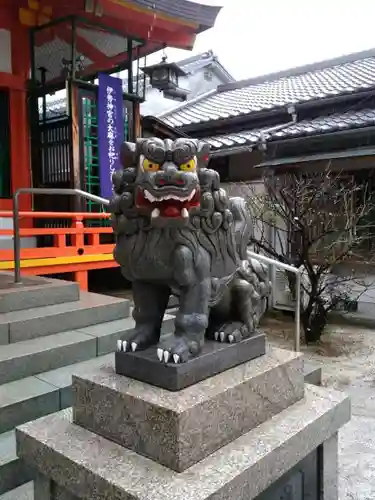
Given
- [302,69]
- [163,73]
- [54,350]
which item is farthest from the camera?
[302,69]

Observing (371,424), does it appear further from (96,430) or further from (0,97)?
(0,97)

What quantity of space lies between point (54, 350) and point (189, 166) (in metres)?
2.06

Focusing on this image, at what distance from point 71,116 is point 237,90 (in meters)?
9.95

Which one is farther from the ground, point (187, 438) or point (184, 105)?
point (184, 105)

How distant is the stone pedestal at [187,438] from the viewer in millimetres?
1653

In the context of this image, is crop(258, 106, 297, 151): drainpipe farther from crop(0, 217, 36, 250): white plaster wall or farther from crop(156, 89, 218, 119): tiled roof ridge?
crop(156, 89, 218, 119): tiled roof ridge

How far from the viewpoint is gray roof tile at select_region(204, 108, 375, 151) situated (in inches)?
295

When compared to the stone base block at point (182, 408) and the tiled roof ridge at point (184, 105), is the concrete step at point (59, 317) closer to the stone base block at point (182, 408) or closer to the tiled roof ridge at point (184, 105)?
the stone base block at point (182, 408)

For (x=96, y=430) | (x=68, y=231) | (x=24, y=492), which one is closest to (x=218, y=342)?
(x=96, y=430)

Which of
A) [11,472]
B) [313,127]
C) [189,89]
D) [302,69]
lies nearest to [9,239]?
[11,472]

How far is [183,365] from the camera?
1.82 metres

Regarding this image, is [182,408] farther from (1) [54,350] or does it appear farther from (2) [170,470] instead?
(1) [54,350]

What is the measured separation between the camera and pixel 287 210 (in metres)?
6.64

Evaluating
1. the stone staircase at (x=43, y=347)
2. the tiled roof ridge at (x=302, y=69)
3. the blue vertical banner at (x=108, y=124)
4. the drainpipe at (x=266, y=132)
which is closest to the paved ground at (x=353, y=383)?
the stone staircase at (x=43, y=347)
